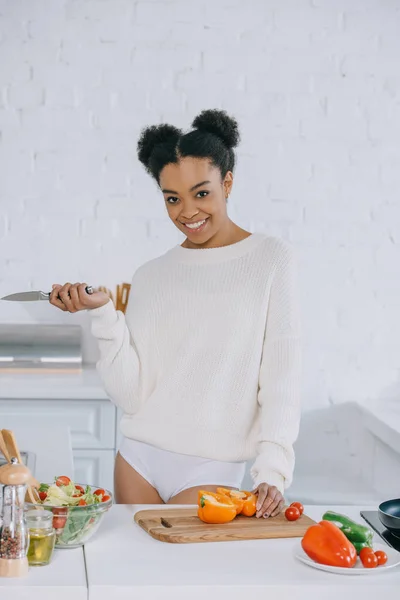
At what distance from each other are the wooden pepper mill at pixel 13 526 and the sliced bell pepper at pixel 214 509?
0.38 meters

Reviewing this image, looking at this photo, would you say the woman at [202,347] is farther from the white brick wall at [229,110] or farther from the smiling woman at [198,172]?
the white brick wall at [229,110]

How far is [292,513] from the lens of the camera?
1.65 metres

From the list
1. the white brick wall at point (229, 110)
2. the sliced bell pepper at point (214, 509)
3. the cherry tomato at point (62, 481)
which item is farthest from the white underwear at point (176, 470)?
the white brick wall at point (229, 110)

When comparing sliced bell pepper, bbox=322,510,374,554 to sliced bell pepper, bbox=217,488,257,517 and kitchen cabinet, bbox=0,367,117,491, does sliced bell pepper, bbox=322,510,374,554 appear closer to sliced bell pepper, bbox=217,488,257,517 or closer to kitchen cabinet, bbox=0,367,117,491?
sliced bell pepper, bbox=217,488,257,517

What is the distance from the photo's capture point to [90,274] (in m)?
3.62

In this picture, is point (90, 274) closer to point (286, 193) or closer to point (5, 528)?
point (286, 193)

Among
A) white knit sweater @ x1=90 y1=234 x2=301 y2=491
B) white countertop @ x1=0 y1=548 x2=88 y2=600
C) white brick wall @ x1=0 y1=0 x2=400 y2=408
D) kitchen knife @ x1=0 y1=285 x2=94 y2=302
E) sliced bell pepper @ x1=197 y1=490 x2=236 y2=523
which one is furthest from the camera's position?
white brick wall @ x1=0 y1=0 x2=400 y2=408

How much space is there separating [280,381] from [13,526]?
787 mm

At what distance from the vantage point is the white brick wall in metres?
3.58

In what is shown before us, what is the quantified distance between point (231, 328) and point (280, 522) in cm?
53

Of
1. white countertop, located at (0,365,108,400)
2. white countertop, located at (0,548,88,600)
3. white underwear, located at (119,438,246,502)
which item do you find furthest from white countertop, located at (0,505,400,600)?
white countertop, located at (0,365,108,400)

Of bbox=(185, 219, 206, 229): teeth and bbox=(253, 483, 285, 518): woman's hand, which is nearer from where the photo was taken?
bbox=(253, 483, 285, 518): woman's hand

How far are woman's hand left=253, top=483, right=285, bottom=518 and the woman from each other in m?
0.18

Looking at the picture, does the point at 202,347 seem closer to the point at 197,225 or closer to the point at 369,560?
the point at 197,225
